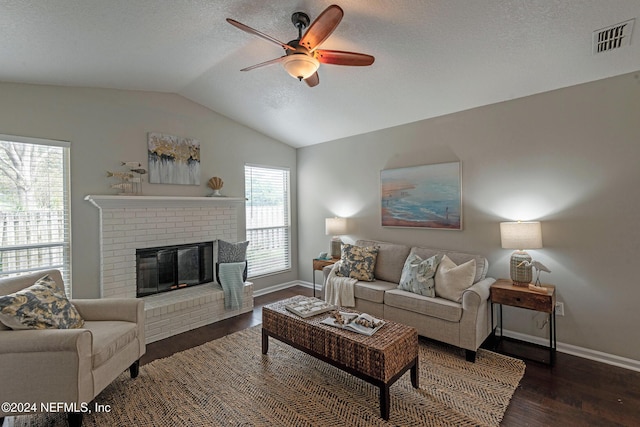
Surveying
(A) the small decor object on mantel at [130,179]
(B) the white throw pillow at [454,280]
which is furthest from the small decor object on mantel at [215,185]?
(B) the white throw pillow at [454,280]

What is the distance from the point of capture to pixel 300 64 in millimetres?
2096

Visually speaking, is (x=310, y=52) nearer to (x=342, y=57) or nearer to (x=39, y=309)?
(x=342, y=57)

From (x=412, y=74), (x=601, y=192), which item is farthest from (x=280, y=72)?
(x=601, y=192)

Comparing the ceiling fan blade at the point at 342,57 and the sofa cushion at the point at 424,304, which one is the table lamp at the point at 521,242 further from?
the ceiling fan blade at the point at 342,57

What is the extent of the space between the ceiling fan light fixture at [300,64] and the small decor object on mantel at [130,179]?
2402 millimetres

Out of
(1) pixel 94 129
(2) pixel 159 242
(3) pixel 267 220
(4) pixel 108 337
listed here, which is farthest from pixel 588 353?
(1) pixel 94 129

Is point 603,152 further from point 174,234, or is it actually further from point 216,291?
point 174,234

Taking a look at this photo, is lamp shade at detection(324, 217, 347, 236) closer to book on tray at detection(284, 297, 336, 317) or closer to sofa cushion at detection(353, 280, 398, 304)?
sofa cushion at detection(353, 280, 398, 304)

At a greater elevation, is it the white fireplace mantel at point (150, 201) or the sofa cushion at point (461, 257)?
the white fireplace mantel at point (150, 201)

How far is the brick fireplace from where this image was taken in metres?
3.28

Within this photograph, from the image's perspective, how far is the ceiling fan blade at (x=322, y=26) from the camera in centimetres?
171

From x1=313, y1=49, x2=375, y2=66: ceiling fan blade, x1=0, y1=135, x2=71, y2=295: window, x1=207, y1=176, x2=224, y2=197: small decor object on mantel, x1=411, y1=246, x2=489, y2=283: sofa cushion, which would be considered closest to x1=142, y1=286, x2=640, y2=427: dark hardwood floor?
x1=411, y1=246, x2=489, y2=283: sofa cushion

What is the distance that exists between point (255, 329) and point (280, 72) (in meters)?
2.94

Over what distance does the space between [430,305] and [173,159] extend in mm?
3592
